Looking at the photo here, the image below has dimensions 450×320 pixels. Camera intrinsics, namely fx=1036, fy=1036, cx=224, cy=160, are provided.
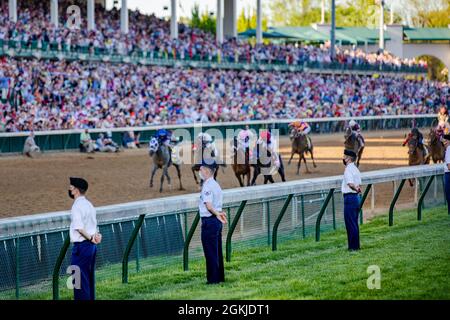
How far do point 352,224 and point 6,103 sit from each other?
68.8ft

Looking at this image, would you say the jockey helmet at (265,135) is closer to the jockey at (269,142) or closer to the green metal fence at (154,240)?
the jockey at (269,142)

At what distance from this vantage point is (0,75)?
3250cm

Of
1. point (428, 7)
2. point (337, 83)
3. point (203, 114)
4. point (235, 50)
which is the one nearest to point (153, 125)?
point (203, 114)

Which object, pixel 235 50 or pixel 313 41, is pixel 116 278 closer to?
pixel 235 50

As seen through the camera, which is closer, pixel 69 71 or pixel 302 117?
pixel 69 71

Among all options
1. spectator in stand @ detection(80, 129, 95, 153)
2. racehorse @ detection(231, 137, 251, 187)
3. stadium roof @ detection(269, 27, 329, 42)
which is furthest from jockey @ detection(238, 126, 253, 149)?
stadium roof @ detection(269, 27, 329, 42)

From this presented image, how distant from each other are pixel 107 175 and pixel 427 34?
51.9 meters

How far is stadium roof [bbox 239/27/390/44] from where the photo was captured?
211ft

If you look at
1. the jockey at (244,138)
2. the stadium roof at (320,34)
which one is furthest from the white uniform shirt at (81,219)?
the stadium roof at (320,34)

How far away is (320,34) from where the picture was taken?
68.3 m

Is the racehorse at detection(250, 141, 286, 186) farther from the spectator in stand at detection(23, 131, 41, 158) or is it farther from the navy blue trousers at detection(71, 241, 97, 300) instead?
the navy blue trousers at detection(71, 241, 97, 300)

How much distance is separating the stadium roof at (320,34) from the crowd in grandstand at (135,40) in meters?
7.52

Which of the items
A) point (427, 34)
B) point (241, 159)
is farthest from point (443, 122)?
point (427, 34)

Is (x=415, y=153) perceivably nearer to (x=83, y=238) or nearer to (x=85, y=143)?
(x=85, y=143)
